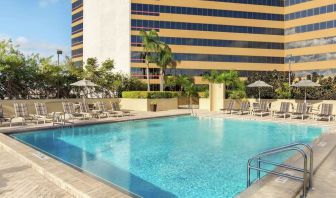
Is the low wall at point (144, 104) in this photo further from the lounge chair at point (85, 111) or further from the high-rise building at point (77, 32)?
the high-rise building at point (77, 32)

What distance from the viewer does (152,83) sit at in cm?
5050

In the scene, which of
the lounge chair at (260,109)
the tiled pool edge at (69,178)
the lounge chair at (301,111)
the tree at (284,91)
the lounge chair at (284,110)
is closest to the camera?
the tiled pool edge at (69,178)

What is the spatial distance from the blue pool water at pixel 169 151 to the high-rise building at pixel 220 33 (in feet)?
107

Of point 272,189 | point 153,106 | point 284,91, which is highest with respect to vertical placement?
point 284,91

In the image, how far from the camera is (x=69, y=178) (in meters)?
6.67

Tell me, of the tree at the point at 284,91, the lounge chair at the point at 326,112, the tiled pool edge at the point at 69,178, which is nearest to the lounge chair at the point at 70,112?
the tiled pool edge at the point at 69,178

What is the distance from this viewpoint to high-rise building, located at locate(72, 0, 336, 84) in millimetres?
50594

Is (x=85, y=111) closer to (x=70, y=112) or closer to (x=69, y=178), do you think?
(x=70, y=112)

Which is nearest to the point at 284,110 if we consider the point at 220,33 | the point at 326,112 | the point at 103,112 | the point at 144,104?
the point at 326,112

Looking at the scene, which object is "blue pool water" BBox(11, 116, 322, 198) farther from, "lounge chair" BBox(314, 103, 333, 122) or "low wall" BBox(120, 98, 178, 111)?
"low wall" BBox(120, 98, 178, 111)

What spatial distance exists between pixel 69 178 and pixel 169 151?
584cm

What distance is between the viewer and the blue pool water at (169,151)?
8.24 m

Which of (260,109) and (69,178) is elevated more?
(260,109)

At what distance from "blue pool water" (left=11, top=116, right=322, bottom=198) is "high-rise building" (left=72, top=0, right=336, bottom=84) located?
1290 inches
